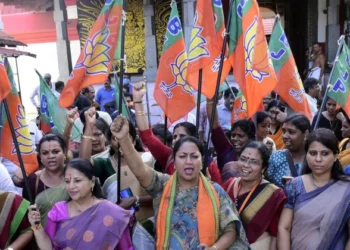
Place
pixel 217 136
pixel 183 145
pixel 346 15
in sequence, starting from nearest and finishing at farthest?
pixel 183 145
pixel 217 136
pixel 346 15

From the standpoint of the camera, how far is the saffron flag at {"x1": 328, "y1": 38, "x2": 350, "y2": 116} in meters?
3.88

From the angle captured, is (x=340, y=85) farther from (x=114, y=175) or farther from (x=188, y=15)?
(x=188, y=15)

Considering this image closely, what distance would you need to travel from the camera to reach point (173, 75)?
4.07 meters

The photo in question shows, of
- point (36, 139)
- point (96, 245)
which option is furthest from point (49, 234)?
point (36, 139)

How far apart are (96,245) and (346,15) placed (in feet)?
36.3

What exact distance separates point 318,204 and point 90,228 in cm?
129

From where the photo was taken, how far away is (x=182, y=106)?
4.08m

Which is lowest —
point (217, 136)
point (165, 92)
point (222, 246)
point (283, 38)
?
point (222, 246)

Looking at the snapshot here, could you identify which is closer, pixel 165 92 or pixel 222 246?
pixel 222 246

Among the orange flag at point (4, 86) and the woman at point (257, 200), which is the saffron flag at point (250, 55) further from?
the orange flag at point (4, 86)

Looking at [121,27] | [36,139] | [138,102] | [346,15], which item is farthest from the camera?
[346,15]

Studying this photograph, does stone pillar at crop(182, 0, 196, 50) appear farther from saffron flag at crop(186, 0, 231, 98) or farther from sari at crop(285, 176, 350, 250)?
sari at crop(285, 176, 350, 250)

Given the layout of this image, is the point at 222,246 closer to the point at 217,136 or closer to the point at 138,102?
the point at 138,102

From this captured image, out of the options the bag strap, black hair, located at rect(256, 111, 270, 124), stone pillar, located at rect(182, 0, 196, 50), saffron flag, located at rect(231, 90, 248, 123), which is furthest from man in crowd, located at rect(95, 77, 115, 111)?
the bag strap
